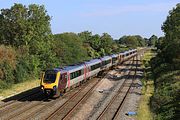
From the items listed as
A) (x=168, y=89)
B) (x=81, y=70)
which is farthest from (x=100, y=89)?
(x=168, y=89)

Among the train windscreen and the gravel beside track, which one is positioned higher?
the train windscreen

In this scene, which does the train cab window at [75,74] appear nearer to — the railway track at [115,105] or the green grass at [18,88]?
the railway track at [115,105]

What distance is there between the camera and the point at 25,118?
23.7 meters

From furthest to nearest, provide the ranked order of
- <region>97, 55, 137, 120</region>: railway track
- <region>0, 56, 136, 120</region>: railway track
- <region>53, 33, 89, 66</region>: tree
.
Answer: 1. <region>53, 33, 89, 66</region>: tree
2. <region>97, 55, 137, 120</region>: railway track
3. <region>0, 56, 136, 120</region>: railway track

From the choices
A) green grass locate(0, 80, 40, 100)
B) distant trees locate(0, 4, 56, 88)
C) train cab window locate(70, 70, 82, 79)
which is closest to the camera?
train cab window locate(70, 70, 82, 79)

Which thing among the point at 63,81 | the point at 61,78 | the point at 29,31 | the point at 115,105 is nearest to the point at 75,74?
the point at 63,81

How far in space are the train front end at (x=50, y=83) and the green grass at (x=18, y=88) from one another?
4835mm

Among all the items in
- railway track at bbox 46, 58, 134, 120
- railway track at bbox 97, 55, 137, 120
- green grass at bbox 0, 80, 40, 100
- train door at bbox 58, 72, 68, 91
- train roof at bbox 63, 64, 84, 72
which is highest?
train roof at bbox 63, 64, 84, 72

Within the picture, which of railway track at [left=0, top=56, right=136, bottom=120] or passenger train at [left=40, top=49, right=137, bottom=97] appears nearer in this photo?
railway track at [left=0, top=56, right=136, bottom=120]

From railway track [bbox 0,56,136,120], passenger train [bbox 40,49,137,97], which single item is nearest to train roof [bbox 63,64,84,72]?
passenger train [bbox 40,49,137,97]

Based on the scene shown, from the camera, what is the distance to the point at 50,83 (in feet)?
99.1

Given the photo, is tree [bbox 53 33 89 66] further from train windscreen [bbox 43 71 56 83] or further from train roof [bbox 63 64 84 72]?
train windscreen [bbox 43 71 56 83]

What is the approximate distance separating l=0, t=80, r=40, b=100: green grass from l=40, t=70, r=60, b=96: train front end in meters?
4.84

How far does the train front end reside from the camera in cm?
3002
